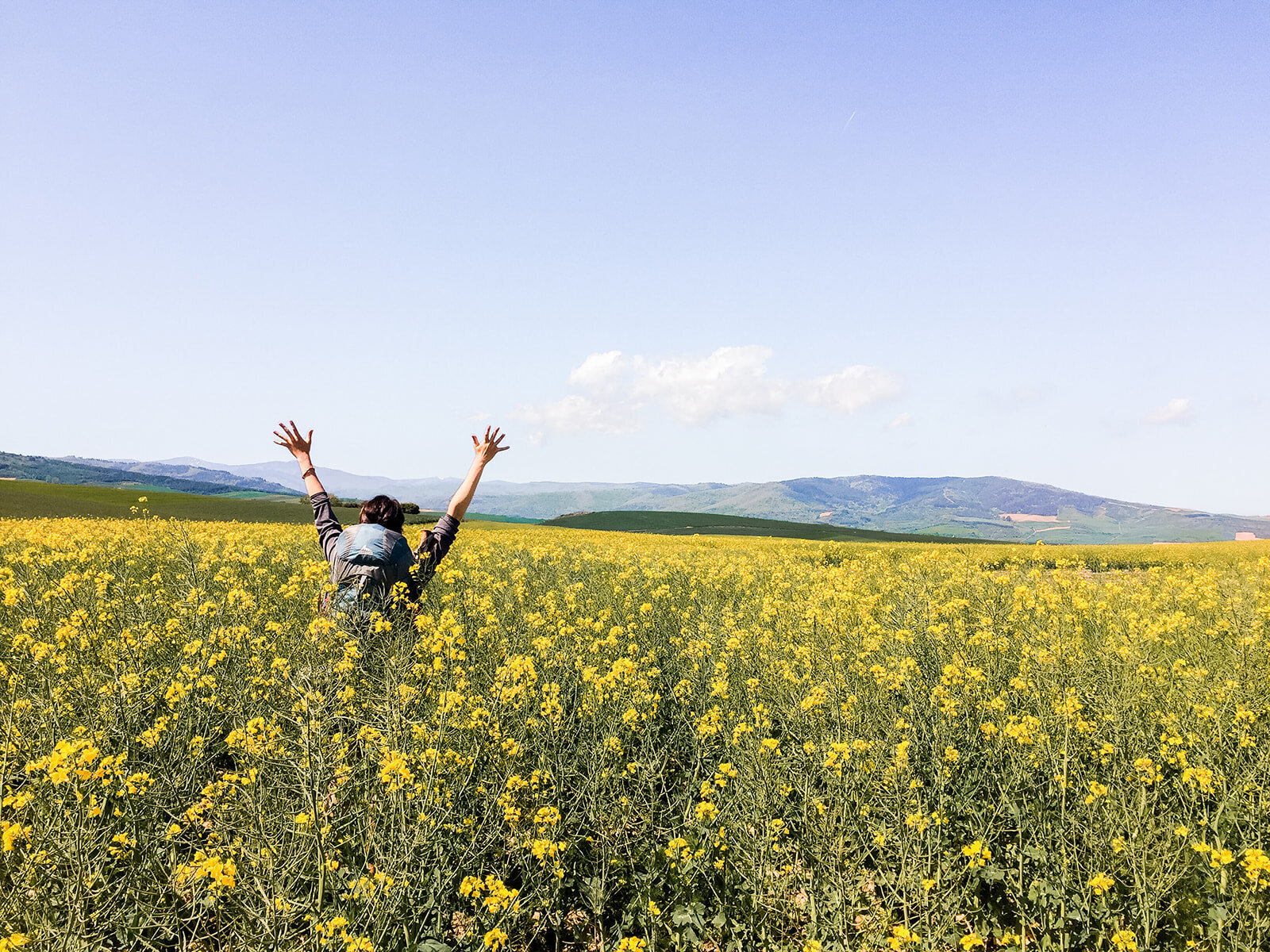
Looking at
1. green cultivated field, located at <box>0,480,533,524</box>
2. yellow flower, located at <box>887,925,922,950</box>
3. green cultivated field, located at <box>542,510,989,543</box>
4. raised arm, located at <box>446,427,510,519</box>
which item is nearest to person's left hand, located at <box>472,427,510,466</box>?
raised arm, located at <box>446,427,510,519</box>

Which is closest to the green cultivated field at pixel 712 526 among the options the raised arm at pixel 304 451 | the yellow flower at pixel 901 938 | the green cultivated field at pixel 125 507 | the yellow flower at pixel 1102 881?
the green cultivated field at pixel 125 507

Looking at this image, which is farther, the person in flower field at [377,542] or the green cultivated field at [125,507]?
the green cultivated field at [125,507]

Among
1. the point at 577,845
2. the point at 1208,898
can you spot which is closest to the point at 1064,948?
the point at 1208,898

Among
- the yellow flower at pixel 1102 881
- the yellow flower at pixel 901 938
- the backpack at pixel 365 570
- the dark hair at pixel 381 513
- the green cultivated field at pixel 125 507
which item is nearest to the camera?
the yellow flower at pixel 901 938

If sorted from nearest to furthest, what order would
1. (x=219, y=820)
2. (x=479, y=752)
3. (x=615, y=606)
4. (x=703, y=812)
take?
(x=219, y=820) → (x=703, y=812) → (x=479, y=752) → (x=615, y=606)

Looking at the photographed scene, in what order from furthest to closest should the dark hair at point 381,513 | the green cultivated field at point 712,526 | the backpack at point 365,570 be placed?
the green cultivated field at point 712,526 < the dark hair at point 381,513 < the backpack at point 365,570

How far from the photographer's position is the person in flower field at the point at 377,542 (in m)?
4.86

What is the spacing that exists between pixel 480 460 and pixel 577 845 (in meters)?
3.20

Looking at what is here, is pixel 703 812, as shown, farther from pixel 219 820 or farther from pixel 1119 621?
pixel 1119 621

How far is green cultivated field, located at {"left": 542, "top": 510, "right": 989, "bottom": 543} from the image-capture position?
2152 inches

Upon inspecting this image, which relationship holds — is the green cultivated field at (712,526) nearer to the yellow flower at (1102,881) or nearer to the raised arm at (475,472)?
the raised arm at (475,472)

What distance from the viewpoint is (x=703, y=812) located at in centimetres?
344

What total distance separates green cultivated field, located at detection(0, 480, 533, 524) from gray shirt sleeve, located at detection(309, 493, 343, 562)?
21143 millimetres

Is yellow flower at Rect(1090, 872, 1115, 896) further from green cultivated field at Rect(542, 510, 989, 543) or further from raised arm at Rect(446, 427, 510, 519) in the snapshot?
green cultivated field at Rect(542, 510, 989, 543)
